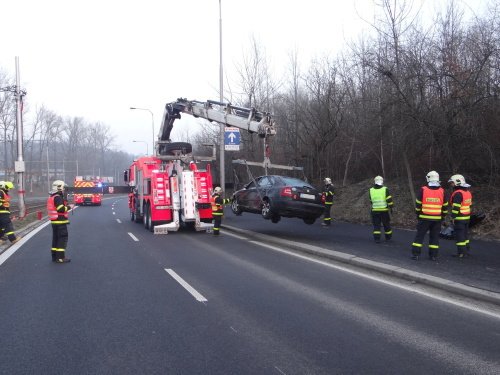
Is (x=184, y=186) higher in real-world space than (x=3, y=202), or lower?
higher

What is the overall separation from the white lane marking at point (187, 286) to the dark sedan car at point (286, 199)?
4.75 meters

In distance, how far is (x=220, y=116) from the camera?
1580 cm

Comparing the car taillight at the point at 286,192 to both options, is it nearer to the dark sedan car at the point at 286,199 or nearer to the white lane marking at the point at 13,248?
the dark sedan car at the point at 286,199

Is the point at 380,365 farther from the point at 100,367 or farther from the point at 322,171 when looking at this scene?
the point at 322,171

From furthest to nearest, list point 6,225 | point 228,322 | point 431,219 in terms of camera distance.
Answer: point 6,225, point 431,219, point 228,322

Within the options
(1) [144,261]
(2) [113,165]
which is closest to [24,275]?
(1) [144,261]

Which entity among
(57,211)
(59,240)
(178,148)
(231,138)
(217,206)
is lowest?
(59,240)

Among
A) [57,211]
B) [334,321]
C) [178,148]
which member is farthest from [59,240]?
[178,148]

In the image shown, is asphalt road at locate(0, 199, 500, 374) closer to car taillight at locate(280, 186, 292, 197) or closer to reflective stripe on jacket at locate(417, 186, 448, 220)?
reflective stripe on jacket at locate(417, 186, 448, 220)

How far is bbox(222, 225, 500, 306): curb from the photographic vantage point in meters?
6.82

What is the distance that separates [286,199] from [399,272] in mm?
5109

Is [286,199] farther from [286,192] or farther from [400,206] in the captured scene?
[400,206]

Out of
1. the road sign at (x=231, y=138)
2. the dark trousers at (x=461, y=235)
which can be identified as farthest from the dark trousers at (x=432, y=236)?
the road sign at (x=231, y=138)

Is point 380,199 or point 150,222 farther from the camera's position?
point 150,222
